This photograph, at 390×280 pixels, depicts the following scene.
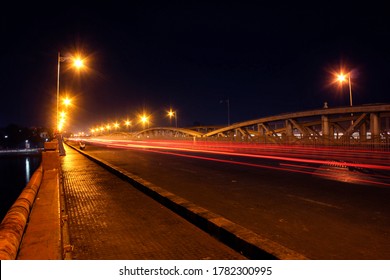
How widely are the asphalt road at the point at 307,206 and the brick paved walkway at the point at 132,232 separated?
113cm

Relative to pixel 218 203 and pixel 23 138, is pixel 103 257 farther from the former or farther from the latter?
pixel 23 138

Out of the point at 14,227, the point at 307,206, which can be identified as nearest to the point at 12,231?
the point at 14,227

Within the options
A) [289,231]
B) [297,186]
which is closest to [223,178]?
[297,186]

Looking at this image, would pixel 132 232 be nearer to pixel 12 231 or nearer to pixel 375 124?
pixel 12 231

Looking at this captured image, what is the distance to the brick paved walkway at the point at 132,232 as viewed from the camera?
4.75 m

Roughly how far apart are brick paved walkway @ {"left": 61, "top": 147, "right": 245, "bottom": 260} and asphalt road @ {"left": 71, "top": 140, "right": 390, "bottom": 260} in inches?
44.4

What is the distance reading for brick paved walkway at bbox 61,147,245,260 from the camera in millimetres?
4754

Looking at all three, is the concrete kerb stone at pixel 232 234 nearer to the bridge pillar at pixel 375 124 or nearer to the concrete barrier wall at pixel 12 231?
the concrete barrier wall at pixel 12 231

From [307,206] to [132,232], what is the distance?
4219mm

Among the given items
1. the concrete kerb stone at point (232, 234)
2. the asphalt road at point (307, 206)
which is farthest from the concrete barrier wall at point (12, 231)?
the asphalt road at point (307, 206)

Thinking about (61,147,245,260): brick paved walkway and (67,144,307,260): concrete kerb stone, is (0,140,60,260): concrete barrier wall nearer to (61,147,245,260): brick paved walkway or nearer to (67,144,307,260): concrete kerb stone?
(61,147,245,260): brick paved walkway

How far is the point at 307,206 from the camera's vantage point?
7.53 m

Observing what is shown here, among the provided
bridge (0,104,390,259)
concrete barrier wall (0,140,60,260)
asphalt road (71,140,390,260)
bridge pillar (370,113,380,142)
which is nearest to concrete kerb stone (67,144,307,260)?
bridge (0,104,390,259)
